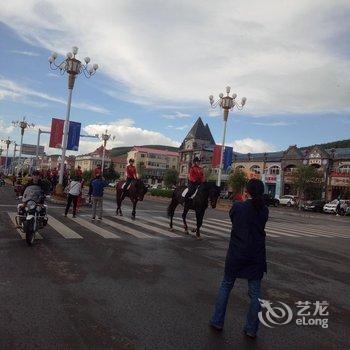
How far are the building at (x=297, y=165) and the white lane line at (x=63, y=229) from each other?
50667 mm

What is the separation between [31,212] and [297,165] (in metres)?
66.9

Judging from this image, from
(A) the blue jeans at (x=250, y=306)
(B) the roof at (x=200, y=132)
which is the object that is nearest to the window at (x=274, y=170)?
(B) the roof at (x=200, y=132)

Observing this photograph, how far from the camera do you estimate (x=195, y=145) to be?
10762cm

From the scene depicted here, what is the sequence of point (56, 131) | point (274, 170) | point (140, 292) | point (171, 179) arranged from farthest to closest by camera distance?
→ point (171, 179) → point (274, 170) → point (56, 131) → point (140, 292)

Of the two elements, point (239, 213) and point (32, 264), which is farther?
point (32, 264)

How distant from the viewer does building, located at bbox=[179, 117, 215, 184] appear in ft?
350

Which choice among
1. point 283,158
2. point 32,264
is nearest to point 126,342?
point 32,264

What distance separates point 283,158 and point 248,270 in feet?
244

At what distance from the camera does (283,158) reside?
77562 millimetres

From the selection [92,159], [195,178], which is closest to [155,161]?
[92,159]

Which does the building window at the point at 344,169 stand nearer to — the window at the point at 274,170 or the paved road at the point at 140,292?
the window at the point at 274,170

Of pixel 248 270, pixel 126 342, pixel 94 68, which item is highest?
pixel 94 68

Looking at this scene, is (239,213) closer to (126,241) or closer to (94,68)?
(126,241)

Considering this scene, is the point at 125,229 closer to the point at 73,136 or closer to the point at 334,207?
the point at 73,136
